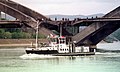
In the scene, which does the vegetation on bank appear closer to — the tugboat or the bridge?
the bridge

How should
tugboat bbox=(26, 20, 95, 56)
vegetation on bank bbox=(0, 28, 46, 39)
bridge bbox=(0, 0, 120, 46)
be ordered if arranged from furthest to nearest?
1. vegetation on bank bbox=(0, 28, 46, 39)
2. bridge bbox=(0, 0, 120, 46)
3. tugboat bbox=(26, 20, 95, 56)

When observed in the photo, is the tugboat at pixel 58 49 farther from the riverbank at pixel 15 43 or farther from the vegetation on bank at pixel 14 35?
the vegetation on bank at pixel 14 35

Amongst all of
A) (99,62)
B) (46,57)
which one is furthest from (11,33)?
(99,62)

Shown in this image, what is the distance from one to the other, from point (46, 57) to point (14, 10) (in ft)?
103

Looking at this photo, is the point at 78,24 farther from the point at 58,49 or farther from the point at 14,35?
the point at 14,35

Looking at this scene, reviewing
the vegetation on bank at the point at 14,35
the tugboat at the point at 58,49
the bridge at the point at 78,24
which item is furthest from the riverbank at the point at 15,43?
the tugboat at the point at 58,49

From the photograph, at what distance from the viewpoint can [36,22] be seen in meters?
119

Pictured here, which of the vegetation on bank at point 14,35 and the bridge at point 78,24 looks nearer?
the bridge at point 78,24

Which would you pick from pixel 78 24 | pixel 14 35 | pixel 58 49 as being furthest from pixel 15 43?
pixel 58 49

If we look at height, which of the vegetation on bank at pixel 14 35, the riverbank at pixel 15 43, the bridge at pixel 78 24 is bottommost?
the riverbank at pixel 15 43

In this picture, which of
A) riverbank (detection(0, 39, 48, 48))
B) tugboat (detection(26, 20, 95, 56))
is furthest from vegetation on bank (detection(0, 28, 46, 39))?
tugboat (detection(26, 20, 95, 56))

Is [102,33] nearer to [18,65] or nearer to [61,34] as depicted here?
[61,34]

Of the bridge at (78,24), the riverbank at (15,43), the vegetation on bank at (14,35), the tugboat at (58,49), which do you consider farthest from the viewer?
the vegetation on bank at (14,35)

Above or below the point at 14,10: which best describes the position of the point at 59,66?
below
